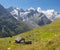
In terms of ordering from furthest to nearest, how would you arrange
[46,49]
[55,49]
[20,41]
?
1. [20,41]
2. [46,49]
3. [55,49]

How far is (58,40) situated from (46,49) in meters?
4.81

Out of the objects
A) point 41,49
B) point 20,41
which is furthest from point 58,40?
point 20,41

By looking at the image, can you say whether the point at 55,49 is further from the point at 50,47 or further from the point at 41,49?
the point at 41,49

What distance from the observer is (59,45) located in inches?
1937

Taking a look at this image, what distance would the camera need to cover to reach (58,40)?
53.6 m

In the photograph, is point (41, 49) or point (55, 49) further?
point (41, 49)

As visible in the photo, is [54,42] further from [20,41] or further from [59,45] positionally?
[20,41]

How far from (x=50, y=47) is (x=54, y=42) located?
2840 millimetres

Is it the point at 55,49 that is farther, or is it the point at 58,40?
the point at 58,40

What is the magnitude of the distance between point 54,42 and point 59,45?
347cm

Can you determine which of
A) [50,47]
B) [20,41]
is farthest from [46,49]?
[20,41]

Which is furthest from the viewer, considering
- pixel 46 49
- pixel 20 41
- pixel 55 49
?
pixel 20 41

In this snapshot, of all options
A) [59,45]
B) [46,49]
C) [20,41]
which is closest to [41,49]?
[46,49]

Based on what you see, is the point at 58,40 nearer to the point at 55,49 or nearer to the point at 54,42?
the point at 54,42
